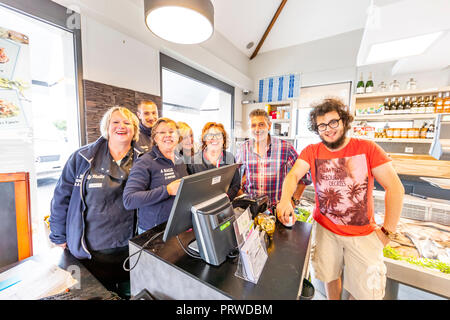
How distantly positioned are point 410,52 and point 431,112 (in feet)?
3.56

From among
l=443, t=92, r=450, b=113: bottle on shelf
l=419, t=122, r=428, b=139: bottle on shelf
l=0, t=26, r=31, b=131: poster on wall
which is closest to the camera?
l=0, t=26, r=31, b=131: poster on wall

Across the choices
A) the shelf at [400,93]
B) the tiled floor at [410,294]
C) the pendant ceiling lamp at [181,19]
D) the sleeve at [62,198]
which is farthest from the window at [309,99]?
the sleeve at [62,198]

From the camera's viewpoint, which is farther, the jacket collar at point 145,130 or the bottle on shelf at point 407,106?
the bottle on shelf at point 407,106

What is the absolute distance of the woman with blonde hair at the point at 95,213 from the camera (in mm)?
1170

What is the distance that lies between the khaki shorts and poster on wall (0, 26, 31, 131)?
7.60 feet

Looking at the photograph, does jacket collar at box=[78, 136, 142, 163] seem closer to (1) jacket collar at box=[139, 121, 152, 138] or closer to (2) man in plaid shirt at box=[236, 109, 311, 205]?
(1) jacket collar at box=[139, 121, 152, 138]

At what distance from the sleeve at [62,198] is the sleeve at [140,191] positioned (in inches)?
17.4

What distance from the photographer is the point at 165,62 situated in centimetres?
254

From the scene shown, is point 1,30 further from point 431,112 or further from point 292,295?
point 431,112

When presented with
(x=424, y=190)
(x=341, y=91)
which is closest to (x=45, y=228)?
(x=424, y=190)

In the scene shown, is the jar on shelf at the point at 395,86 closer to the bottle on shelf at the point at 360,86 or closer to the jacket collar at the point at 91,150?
the bottle on shelf at the point at 360,86

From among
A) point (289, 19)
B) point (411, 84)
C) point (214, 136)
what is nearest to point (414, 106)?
point (411, 84)

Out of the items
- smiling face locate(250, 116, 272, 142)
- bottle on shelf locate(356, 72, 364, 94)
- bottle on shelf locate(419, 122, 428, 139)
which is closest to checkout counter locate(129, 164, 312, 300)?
smiling face locate(250, 116, 272, 142)

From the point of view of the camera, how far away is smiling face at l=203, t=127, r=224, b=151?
1.75 m
